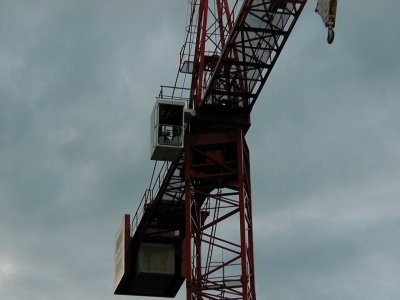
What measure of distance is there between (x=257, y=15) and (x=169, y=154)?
9.30m

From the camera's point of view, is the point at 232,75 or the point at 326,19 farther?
the point at 232,75

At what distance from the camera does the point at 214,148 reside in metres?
48.1

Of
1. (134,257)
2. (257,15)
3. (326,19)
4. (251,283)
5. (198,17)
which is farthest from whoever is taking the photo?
(134,257)

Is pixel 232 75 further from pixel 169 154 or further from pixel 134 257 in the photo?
pixel 134 257

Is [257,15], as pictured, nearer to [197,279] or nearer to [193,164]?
[193,164]

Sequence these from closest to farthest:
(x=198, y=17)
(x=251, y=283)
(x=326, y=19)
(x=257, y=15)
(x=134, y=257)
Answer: (x=326, y=19) → (x=257, y=15) → (x=251, y=283) → (x=198, y=17) → (x=134, y=257)

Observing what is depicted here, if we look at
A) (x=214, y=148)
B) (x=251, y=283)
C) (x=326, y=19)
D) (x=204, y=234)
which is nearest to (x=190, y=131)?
(x=214, y=148)

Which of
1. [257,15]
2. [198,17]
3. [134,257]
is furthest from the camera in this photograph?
[134,257]

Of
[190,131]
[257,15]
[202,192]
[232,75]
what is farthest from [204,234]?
[257,15]

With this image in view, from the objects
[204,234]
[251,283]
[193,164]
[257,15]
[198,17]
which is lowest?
[251,283]

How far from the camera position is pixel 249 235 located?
155 ft

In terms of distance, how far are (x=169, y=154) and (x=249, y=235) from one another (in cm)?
564

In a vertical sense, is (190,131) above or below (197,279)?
above

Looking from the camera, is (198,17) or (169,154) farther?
(198,17)
